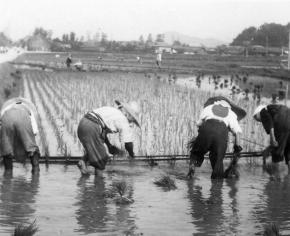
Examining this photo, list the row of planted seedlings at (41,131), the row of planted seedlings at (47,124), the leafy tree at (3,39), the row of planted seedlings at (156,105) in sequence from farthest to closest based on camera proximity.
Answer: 1. the leafy tree at (3,39)
2. the row of planted seedlings at (156,105)
3. the row of planted seedlings at (47,124)
4. the row of planted seedlings at (41,131)

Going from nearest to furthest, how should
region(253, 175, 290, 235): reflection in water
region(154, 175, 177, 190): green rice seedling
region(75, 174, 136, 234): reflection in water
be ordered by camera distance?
region(75, 174, 136, 234): reflection in water < region(253, 175, 290, 235): reflection in water < region(154, 175, 177, 190): green rice seedling

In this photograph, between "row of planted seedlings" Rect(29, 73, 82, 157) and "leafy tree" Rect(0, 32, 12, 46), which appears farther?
"leafy tree" Rect(0, 32, 12, 46)

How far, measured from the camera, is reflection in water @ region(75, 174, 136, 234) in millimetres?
5230

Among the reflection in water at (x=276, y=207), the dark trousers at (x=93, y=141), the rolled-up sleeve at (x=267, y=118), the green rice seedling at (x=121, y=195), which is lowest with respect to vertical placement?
the reflection in water at (x=276, y=207)

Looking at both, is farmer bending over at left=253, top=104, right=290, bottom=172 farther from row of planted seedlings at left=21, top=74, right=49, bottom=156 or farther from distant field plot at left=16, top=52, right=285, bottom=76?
distant field plot at left=16, top=52, right=285, bottom=76

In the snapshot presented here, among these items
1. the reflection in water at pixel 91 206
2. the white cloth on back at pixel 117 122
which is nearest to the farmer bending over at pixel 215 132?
the white cloth on back at pixel 117 122

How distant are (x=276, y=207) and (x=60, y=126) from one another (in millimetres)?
6489

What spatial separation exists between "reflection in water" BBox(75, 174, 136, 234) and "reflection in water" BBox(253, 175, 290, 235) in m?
1.14

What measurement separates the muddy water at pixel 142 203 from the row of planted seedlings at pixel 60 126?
144 centimetres

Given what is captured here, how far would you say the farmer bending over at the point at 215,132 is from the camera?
709 cm

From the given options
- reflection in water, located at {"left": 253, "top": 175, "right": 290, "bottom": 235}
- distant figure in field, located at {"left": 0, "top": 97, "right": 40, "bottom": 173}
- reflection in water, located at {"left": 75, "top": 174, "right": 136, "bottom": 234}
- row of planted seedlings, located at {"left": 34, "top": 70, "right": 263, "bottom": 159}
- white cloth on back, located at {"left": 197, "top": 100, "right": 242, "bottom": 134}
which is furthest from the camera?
row of planted seedlings, located at {"left": 34, "top": 70, "right": 263, "bottom": 159}

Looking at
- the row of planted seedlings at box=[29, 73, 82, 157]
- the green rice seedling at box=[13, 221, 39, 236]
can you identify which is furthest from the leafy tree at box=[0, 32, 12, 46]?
the green rice seedling at box=[13, 221, 39, 236]

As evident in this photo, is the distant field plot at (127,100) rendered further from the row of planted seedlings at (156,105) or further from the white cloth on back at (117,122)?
the white cloth on back at (117,122)

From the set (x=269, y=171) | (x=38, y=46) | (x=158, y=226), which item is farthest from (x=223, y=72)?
(x=38, y=46)
